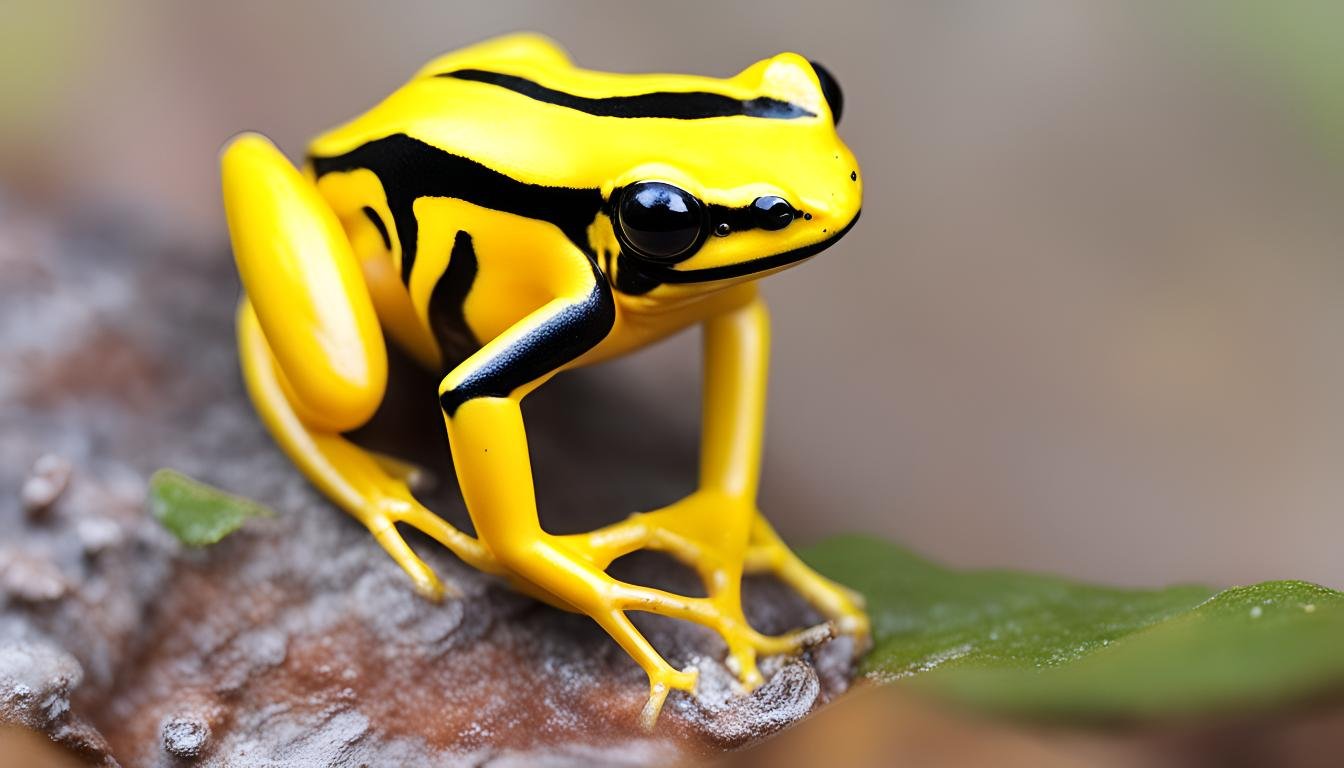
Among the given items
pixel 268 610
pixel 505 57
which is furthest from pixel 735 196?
pixel 268 610

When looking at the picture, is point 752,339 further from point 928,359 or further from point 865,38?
point 865,38

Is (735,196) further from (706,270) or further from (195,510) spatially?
(195,510)

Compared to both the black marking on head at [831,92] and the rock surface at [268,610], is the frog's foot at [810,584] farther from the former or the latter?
the black marking on head at [831,92]

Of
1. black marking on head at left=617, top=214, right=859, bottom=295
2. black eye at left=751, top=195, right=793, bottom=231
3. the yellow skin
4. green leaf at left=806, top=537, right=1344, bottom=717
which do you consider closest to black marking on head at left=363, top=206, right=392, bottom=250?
the yellow skin

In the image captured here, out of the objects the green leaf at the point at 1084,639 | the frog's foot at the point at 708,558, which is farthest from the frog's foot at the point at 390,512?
the green leaf at the point at 1084,639

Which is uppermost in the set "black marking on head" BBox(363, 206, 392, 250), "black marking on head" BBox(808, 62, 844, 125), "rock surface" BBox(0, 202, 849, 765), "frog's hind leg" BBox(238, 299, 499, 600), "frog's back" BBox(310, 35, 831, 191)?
"black marking on head" BBox(808, 62, 844, 125)

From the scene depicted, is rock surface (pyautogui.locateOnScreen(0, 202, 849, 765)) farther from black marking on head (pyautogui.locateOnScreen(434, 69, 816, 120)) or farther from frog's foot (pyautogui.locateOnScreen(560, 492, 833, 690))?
Answer: black marking on head (pyautogui.locateOnScreen(434, 69, 816, 120))
